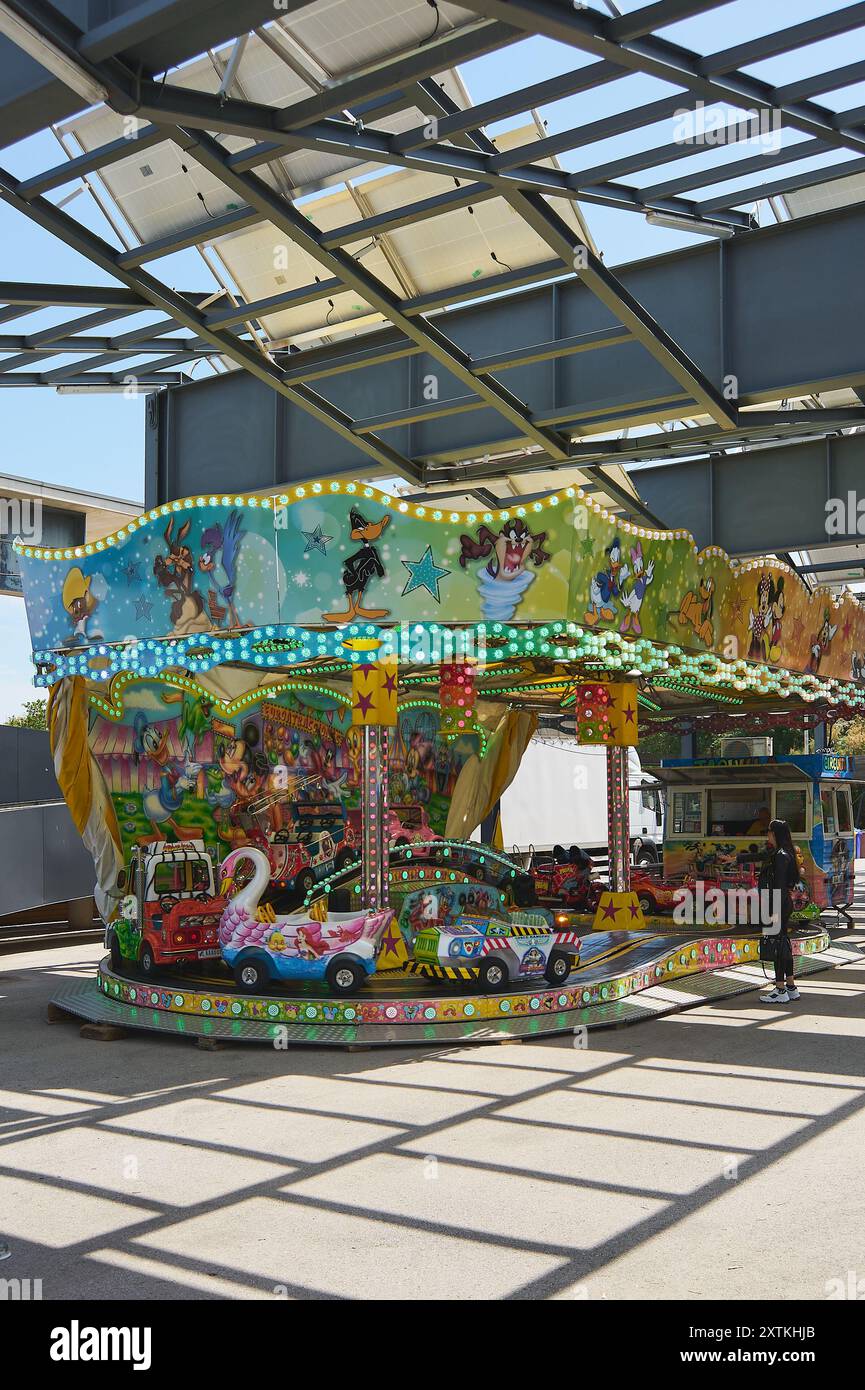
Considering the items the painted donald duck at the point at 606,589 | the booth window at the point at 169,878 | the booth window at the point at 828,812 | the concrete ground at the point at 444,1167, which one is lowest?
the concrete ground at the point at 444,1167

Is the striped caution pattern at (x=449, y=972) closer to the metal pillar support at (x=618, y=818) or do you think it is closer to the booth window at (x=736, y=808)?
the metal pillar support at (x=618, y=818)

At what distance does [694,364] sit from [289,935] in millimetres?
6721

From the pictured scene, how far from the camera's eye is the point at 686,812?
19062mm

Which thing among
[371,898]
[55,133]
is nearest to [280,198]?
[55,133]

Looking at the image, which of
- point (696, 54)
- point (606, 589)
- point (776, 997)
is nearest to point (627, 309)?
point (606, 589)

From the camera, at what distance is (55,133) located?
10.4 meters

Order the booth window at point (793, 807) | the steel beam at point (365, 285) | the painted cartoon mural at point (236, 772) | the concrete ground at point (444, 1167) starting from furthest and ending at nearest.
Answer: the booth window at point (793, 807) < the painted cartoon mural at point (236, 772) < the steel beam at point (365, 285) < the concrete ground at point (444, 1167)

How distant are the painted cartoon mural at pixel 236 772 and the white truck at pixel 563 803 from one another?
341 inches

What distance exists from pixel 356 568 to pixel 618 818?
5.32 metres

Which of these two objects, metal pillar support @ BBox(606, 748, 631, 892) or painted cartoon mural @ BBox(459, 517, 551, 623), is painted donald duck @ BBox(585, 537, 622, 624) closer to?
painted cartoon mural @ BBox(459, 517, 551, 623)

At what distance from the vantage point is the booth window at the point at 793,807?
18.2m

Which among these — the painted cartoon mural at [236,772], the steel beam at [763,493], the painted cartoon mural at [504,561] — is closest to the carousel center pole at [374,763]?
the painted cartoon mural at [504,561]

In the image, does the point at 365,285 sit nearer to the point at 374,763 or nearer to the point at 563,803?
the point at 374,763

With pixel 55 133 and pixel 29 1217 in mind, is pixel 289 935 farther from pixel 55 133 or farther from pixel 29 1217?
pixel 55 133
